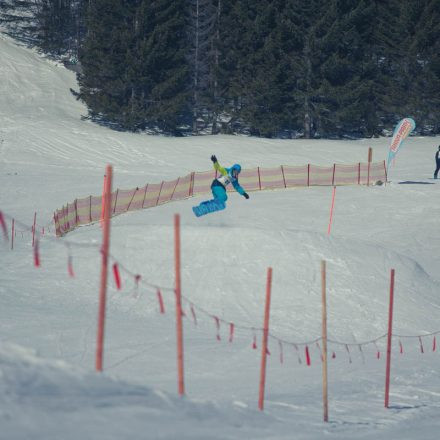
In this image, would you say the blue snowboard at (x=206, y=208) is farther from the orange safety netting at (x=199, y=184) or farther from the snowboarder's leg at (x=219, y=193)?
the orange safety netting at (x=199, y=184)

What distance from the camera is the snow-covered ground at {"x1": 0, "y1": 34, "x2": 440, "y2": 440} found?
11031 mm

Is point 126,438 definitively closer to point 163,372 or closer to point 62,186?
point 163,372

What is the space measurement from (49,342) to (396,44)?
4331 cm

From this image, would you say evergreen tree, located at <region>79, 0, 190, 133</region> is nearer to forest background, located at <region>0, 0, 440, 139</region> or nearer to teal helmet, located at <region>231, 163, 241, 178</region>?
forest background, located at <region>0, 0, 440, 139</region>

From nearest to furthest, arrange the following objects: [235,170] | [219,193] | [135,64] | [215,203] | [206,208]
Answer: [235,170] < [219,193] < [215,203] < [206,208] < [135,64]

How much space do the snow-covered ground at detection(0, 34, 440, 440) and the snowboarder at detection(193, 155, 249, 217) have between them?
0.64 meters

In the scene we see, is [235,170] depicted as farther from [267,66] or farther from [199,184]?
[267,66]

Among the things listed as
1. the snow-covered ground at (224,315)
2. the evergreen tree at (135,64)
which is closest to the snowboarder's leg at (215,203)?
the snow-covered ground at (224,315)

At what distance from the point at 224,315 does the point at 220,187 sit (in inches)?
290

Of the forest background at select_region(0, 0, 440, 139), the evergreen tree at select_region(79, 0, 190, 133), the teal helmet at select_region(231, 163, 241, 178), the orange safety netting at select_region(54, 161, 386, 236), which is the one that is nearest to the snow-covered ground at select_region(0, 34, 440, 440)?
the orange safety netting at select_region(54, 161, 386, 236)

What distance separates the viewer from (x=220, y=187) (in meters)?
27.6

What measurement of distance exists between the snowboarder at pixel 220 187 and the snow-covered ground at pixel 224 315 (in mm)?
642

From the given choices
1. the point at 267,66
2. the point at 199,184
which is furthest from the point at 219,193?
the point at 267,66

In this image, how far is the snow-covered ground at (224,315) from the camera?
11031mm
